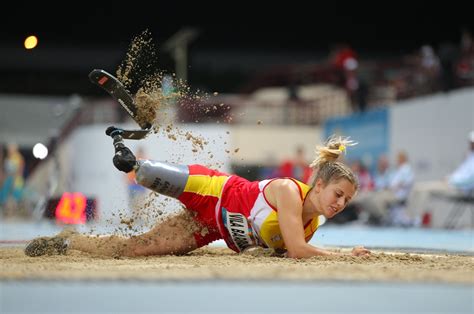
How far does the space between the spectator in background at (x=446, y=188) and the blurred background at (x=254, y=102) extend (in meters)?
0.03

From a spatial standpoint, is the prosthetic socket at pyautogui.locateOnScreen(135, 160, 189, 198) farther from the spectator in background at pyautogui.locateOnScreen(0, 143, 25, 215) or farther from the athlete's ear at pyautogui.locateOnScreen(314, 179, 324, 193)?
the spectator in background at pyautogui.locateOnScreen(0, 143, 25, 215)

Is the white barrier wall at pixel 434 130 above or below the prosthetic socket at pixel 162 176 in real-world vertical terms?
above


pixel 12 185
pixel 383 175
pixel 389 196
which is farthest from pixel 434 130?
pixel 12 185

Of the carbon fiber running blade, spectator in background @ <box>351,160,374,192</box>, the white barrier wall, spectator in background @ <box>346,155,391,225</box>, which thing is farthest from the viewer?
spectator in background @ <box>351,160,374,192</box>

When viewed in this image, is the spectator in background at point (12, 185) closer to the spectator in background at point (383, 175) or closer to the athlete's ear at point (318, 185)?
the spectator in background at point (383, 175)

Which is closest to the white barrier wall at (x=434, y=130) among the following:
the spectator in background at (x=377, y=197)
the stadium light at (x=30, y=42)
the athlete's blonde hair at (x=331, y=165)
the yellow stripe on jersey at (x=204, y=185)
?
the spectator in background at (x=377, y=197)

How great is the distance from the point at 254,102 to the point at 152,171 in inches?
654

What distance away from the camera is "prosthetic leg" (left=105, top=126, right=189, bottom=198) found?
6.11 m

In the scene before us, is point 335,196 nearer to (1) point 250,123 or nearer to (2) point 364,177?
(2) point 364,177

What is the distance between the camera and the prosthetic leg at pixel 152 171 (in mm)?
6109

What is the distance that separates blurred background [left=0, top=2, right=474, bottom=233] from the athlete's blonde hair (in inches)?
47.4

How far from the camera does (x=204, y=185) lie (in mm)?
6574

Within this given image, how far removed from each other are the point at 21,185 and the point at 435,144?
9625 millimetres

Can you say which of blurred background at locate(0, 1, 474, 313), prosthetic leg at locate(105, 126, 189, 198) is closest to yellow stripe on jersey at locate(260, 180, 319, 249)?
prosthetic leg at locate(105, 126, 189, 198)
